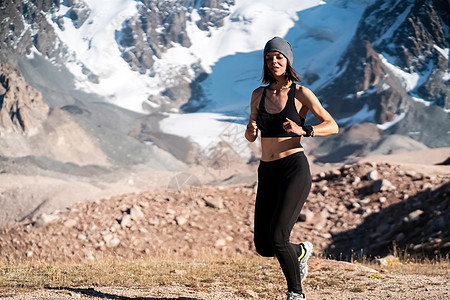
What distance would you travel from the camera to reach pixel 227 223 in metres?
15.2

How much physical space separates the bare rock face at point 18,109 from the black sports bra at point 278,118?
56934 millimetres

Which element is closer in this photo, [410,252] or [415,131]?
[410,252]

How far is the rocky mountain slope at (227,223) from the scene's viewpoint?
13805 millimetres

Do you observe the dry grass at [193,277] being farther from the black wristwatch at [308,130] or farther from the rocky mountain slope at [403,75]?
the rocky mountain slope at [403,75]

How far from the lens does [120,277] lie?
19.7 feet

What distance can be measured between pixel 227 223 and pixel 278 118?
11.4m

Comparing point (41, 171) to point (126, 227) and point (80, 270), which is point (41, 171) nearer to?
point (126, 227)

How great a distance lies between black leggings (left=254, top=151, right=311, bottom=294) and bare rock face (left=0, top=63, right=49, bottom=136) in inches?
2244

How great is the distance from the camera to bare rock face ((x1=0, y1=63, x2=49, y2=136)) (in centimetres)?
5681

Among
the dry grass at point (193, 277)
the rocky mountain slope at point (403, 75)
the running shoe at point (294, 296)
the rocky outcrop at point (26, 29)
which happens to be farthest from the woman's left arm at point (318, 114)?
the rocky outcrop at point (26, 29)

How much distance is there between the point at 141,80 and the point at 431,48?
53260mm

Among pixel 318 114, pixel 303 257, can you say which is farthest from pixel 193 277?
pixel 318 114

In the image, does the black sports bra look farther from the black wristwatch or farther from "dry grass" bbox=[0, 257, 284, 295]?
"dry grass" bbox=[0, 257, 284, 295]

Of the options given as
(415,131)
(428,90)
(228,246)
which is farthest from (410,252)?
(428,90)
